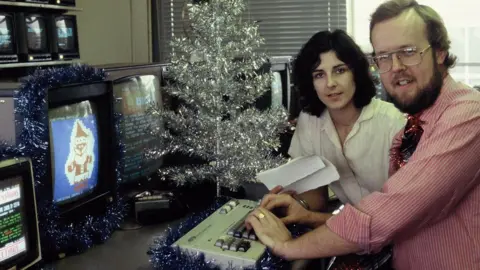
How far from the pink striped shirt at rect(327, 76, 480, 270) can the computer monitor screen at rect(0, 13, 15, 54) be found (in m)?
2.34

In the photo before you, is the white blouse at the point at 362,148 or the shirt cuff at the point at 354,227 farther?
the white blouse at the point at 362,148

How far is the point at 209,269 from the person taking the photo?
1.04 m

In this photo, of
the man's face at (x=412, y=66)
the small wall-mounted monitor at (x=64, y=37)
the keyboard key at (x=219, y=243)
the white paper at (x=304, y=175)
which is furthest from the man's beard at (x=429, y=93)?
the small wall-mounted monitor at (x=64, y=37)

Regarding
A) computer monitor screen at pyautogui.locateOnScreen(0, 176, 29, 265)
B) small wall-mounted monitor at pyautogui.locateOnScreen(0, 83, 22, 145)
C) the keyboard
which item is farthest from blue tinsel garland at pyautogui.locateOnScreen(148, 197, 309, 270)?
small wall-mounted monitor at pyautogui.locateOnScreen(0, 83, 22, 145)

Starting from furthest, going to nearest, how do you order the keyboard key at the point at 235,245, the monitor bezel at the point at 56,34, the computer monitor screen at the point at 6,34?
1. the monitor bezel at the point at 56,34
2. the computer monitor screen at the point at 6,34
3. the keyboard key at the point at 235,245

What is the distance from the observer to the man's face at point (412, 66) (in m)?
1.10

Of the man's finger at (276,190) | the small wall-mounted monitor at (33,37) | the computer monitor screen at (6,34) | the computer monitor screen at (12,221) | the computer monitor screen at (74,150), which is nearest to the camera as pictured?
the computer monitor screen at (12,221)

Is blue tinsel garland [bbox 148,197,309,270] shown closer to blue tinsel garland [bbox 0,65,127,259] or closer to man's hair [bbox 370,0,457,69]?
blue tinsel garland [bbox 0,65,127,259]

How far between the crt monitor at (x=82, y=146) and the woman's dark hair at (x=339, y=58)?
0.65 metres

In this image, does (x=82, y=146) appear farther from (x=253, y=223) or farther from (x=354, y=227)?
(x=354, y=227)

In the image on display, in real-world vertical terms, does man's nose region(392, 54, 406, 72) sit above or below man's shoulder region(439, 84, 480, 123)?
above

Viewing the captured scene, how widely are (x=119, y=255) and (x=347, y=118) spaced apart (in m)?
0.87

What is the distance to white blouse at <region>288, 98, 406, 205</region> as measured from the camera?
167 cm

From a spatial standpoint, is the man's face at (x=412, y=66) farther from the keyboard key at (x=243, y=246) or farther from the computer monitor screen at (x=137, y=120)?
the computer monitor screen at (x=137, y=120)
